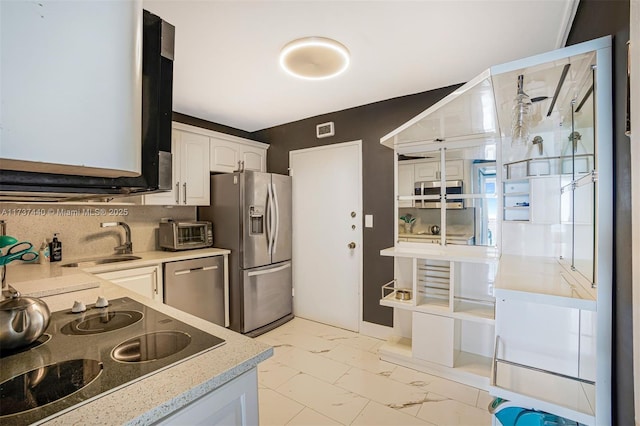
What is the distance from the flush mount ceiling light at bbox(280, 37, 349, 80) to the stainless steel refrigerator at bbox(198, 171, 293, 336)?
1.35 meters

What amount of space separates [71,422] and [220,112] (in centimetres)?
319

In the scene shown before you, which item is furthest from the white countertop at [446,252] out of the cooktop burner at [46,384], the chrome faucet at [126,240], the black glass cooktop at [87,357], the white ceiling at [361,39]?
the chrome faucet at [126,240]

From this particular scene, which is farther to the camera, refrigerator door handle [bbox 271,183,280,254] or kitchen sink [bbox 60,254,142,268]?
refrigerator door handle [bbox 271,183,280,254]

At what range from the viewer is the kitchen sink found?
97.3 inches

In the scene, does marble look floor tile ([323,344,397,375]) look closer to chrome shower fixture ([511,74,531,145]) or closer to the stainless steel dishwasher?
the stainless steel dishwasher

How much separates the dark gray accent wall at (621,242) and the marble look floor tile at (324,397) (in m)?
1.40

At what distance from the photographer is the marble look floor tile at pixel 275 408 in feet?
6.21

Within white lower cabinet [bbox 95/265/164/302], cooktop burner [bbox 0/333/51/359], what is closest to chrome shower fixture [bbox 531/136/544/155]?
cooktop burner [bbox 0/333/51/359]

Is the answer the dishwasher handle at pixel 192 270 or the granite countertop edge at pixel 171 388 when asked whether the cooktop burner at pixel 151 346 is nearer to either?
the granite countertop edge at pixel 171 388

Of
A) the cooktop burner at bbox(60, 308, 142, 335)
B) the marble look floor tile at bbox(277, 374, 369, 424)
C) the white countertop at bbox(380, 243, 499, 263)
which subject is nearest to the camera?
the cooktop burner at bbox(60, 308, 142, 335)

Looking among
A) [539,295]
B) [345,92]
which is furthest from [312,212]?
[539,295]

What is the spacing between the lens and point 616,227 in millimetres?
970

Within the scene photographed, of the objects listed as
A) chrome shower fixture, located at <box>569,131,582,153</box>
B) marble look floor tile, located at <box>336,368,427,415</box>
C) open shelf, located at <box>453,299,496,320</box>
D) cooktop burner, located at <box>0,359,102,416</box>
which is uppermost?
chrome shower fixture, located at <box>569,131,582,153</box>

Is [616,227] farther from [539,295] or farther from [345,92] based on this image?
[345,92]
